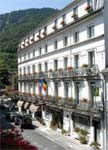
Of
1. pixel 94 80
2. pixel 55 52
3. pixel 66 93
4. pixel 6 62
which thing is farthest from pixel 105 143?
pixel 6 62

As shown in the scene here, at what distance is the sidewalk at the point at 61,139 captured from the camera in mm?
34031

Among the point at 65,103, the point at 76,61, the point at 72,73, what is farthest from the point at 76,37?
the point at 65,103

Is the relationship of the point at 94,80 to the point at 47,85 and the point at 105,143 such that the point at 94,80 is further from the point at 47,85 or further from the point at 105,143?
the point at 47,85

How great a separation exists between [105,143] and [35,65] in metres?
27.8

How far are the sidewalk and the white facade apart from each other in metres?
1.20

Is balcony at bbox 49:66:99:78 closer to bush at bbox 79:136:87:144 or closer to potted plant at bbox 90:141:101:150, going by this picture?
bush at bbox 79:136:87:144

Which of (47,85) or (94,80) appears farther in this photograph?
(47,85)

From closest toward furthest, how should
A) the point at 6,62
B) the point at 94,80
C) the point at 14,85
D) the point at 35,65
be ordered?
the point at 94,80 → the point at 35,65 → the point at 14,85 → the point at 6,62

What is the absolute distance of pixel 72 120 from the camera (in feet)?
135

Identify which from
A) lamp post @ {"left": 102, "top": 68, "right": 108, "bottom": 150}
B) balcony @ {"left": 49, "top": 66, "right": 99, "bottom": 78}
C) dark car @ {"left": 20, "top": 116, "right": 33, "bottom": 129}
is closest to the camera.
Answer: lamp post @ {"left": 102, "top": 68, "right": 108, "bottom": 150}

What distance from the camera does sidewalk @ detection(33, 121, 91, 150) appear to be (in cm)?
3403

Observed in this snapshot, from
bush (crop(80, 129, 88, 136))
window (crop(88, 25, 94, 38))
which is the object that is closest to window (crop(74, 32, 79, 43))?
window (crop(88, 25, 94, 38))

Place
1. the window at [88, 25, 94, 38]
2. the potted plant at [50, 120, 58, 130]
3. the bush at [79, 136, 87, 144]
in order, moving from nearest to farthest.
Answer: the bush at [79, 136, 87, 144]
the window at [88, 25, 94, 38]
the potted plant at [50, 120, 58, 130]

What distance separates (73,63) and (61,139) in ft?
27.6
